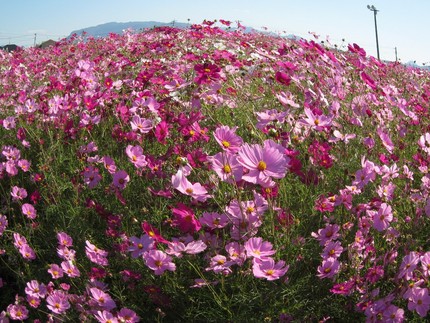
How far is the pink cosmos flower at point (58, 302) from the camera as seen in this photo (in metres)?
2.00

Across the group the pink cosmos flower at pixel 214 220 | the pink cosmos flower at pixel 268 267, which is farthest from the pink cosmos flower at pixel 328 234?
the pink cosmos flower at pixel 214 220

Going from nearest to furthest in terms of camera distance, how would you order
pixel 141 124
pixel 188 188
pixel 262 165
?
1. pixel 262 165
2. pixel 188 188
3. pixel 141 124

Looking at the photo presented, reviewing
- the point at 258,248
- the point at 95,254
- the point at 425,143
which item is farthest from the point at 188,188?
the point at 425,143

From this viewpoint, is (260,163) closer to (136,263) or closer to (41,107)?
(136,263)

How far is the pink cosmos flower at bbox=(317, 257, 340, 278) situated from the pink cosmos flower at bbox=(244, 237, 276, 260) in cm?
26

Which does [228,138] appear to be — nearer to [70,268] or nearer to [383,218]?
[383,218]

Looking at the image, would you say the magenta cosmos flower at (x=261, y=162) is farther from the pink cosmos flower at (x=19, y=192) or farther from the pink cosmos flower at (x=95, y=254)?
the pink cosmos flower at (x=19, y=192)

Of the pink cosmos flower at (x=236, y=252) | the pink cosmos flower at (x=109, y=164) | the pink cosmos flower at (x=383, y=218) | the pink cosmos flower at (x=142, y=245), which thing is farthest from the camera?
the pink cosmos flower at (x=109, y=164)

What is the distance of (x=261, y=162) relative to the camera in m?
1.48

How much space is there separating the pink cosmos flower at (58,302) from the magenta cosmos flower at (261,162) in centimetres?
109

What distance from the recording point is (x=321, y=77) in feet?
9.80

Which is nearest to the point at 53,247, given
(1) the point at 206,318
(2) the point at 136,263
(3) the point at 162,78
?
(2) the point at 136,263

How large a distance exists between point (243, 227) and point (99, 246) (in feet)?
3.50

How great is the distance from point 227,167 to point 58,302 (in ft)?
3.55
